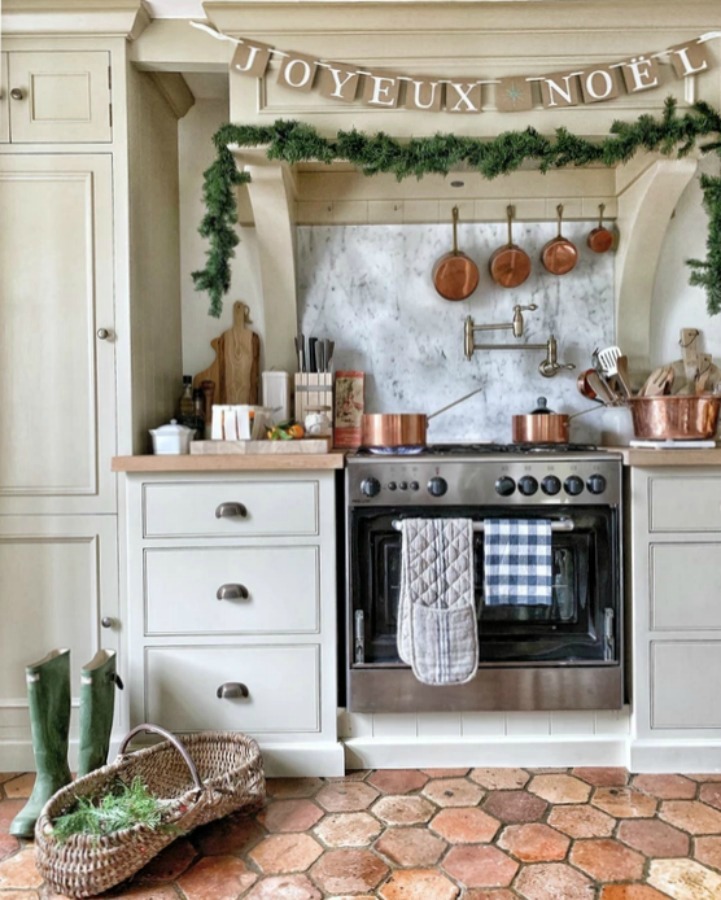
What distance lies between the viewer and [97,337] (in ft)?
6.48

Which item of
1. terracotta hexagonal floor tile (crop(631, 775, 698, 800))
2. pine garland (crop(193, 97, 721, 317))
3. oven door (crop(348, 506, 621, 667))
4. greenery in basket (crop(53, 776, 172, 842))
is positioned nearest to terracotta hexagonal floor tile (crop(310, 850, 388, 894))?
greenery in basket (crop(53, 776, 172, 842))

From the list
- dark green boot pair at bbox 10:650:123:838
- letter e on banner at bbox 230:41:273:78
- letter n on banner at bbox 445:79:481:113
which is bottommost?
dark green boot pair at bbox 10:650:123:838

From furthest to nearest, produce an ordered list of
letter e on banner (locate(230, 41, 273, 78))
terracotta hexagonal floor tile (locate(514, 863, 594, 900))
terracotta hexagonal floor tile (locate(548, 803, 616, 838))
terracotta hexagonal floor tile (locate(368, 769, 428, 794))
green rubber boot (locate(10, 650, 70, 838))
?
letter e on banner (locate(230, 41, 273, 78)) → terracotta hexagonal floor tile (locate(368, 769, 428, 794)) → green rubber boot (locate(10, 650, 70, 838)) → terracotta hexagonal floor tile (locate(548, 803, 616, 838)) → terracotta hexagonal floor tile (locate(514, 863, 594, 900))

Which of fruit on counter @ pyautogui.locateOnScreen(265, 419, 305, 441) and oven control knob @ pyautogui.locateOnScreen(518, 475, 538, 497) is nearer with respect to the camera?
oven control knob @ pyautogui.locateOnScreen(518, 475, 538, 497)

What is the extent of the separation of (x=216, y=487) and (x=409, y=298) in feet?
3.67

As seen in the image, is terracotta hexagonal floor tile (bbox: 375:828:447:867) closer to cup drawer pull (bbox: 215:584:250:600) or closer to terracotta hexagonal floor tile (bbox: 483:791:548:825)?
terracotta hexagonal floor tile (bbox: 483:791:548:825)

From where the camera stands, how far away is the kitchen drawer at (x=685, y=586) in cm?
188

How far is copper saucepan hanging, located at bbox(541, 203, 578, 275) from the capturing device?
2.41 m

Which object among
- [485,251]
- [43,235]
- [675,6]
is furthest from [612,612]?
[43,235]

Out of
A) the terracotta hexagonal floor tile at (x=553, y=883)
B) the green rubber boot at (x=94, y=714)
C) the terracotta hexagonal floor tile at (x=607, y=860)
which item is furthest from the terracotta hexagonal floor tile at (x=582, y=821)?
the green rubber boot at (x=94, y=714)

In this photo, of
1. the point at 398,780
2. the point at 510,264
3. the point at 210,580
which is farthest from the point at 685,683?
the point at 510,264

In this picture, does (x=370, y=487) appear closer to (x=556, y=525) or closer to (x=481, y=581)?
(x=481, y=581)

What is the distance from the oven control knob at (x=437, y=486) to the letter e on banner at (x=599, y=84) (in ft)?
4.09

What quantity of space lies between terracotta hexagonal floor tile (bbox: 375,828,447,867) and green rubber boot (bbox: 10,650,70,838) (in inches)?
35.0
